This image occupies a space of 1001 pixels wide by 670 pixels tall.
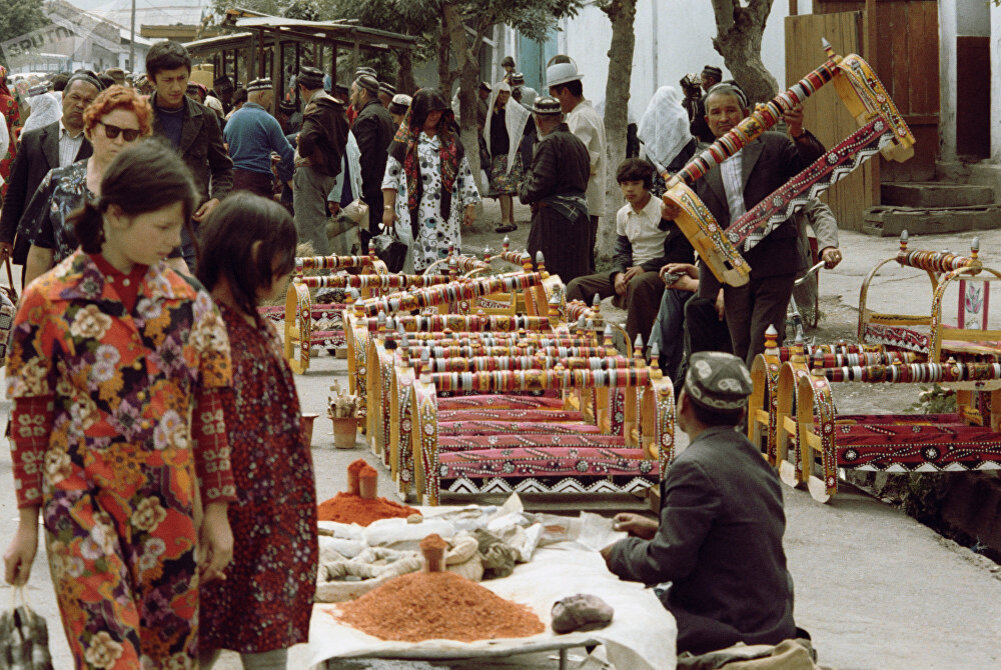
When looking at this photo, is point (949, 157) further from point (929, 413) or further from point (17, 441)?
point (17, 441)

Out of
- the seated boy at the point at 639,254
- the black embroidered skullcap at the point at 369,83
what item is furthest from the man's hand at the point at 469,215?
the black embroidered skullcap at the point at 369,83

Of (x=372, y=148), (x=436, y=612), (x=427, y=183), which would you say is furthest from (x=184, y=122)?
(x=372, y=148)

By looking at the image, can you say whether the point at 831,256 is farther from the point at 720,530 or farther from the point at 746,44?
the point at 746,44

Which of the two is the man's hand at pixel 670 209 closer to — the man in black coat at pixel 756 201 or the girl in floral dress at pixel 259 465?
the man in black coat at pixel 756 201

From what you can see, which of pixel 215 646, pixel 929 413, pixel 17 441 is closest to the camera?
pixel 17 441

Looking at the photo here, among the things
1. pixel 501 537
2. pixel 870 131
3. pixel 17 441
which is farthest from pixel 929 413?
pixel 17 441

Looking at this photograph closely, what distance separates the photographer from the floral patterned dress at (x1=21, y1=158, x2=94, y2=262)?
4.88m

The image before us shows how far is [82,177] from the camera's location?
4875 mm

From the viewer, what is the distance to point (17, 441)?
2.96 meters

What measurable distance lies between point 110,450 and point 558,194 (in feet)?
22.6

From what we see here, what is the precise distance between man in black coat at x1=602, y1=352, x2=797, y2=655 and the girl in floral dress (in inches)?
38.6

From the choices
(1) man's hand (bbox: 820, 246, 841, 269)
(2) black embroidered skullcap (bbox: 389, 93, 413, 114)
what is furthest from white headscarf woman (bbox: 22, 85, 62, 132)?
(1) man's hand (bbox: 820, 246, 841, 269)

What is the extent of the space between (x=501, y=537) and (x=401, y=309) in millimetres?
3152

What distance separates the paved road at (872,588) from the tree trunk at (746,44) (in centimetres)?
522
